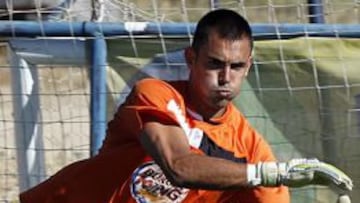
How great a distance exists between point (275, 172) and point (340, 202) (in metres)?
0.31

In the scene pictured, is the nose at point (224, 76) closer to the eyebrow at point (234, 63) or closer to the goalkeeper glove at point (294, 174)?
the eyebrow at point (234, 63)

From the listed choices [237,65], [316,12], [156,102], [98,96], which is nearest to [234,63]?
[237,65]

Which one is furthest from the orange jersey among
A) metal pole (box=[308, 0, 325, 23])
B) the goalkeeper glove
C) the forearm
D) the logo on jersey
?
metal pole (box=[308, 0, 325, 23])

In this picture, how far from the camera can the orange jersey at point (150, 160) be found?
13.6ft

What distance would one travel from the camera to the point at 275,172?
3.63 metres

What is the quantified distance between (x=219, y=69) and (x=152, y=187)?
467mm

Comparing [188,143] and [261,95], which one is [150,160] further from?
[261,95]

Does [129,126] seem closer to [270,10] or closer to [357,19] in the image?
[270,10]

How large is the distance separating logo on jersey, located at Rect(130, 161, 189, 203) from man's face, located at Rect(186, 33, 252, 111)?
Result: 29 centimetres

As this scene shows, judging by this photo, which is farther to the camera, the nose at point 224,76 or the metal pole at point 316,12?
the metal pole at point 316,12

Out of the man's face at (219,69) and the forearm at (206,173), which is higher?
the man's face at (219,69)

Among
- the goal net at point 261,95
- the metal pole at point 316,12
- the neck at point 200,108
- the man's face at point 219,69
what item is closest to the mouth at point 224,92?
the man's face at point 219,69

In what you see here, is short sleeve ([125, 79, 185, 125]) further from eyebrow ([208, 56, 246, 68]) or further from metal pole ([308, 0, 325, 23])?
metal pole ([308, 0, 325, 23])

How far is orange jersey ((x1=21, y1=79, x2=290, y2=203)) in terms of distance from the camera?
414 centimetres
